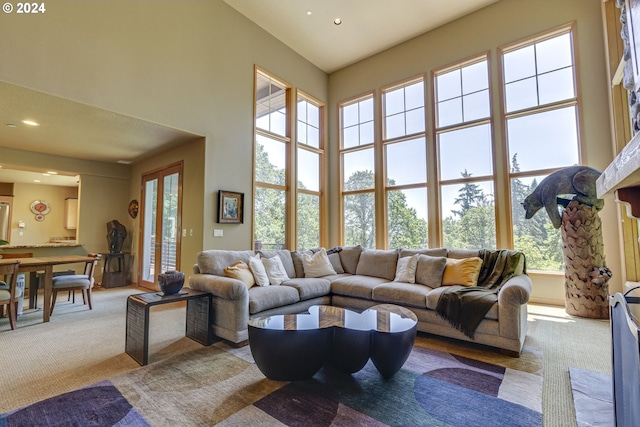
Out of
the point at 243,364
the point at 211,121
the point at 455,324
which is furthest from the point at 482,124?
the point at 243,364

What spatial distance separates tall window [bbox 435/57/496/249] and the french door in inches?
191

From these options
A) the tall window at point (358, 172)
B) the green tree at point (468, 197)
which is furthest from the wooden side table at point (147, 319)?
the green tree at point (468, 197)

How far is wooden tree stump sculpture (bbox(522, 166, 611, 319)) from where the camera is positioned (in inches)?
150

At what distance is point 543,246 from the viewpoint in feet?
15.5

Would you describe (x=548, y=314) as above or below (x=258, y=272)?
below

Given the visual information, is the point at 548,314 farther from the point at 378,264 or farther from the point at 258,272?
the point at 258,272

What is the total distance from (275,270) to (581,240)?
4.01 metres

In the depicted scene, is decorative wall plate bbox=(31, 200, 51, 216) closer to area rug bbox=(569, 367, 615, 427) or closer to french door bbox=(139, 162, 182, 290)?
french door bbox=(139, 162, 182, 290)

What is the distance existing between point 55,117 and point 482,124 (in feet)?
21.2

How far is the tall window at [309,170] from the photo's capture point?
6.55m

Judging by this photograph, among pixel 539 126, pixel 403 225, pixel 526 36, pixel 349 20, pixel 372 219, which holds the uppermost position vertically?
pixel 349 20

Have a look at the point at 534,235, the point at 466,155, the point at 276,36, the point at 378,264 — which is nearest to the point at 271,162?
the point at 276,36

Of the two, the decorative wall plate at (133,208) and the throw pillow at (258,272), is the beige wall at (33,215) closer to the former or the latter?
the decorative wall plate at (133,208)

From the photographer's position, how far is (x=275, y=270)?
12.8ft
